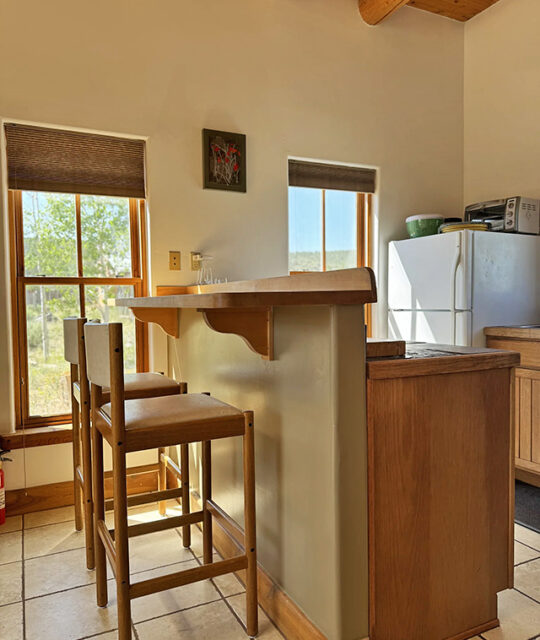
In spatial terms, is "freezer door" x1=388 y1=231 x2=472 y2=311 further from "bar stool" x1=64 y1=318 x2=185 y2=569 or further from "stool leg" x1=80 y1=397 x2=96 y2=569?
"stool leg" x1=80 y1=397 x2=96 y2=569

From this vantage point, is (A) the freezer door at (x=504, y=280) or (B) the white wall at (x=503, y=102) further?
(B) the white wall at (x=503, y=102)

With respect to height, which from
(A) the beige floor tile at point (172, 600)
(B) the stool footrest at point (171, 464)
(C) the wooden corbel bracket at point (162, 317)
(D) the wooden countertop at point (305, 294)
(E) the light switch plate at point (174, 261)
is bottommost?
(A) the beige floor tile at point (172, 600)

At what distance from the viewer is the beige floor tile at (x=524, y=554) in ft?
6.77

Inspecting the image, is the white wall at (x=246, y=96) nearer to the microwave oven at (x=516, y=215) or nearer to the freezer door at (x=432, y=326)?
the freezer door at (x=432, y=326)

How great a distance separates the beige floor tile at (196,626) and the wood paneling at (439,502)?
53 centimetres

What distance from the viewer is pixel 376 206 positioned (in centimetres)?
367

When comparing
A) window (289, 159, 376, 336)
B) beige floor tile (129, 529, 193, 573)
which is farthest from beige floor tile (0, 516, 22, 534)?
window (289, 159, 376, 336)

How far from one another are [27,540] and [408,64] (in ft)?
13.1

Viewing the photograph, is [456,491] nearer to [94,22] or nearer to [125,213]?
[125,213]

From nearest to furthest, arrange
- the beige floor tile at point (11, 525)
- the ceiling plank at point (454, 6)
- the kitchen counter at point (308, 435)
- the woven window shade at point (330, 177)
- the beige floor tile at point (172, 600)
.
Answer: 1. the kitchen counter at point (308, 435)
2. the beige floor tile at point (172, 600)
3. the beige floor tile at point (11, 525)
4. the woven window shade at point (330, 177)
5. the ceiling plank at point (454, 6)

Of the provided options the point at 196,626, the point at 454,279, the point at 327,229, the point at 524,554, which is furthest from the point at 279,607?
the point at 327,229

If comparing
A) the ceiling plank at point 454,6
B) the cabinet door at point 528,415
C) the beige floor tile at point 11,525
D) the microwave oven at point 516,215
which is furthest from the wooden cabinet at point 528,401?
the beige floor tile at point 11,525

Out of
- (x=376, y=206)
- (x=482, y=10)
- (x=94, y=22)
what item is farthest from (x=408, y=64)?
(x=94, y=22)

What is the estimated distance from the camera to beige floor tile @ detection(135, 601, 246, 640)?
1600 millimetres
